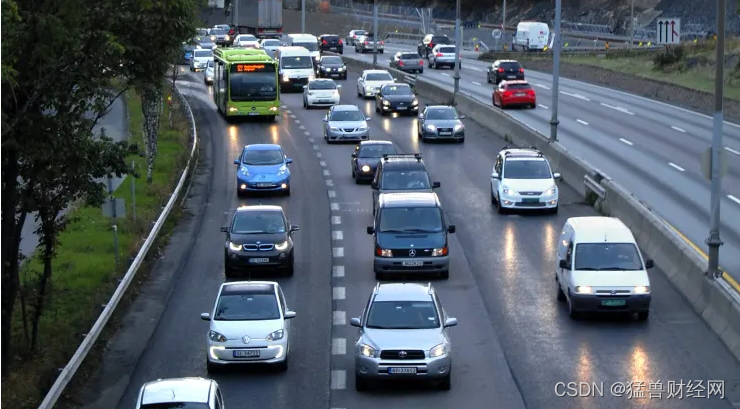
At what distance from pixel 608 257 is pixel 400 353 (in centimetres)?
647

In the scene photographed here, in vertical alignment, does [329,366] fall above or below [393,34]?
below

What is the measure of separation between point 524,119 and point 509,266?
27372 mm

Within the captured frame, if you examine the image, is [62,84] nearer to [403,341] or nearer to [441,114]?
[403,341]

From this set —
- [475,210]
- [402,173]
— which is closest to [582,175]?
[475,210]

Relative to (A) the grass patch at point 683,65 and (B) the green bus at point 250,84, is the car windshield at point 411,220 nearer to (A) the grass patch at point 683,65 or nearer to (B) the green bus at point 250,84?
(B) the green bus at point 250,84

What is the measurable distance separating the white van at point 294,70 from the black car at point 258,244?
41046mm

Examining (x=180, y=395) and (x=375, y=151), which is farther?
(x=375, y=151)

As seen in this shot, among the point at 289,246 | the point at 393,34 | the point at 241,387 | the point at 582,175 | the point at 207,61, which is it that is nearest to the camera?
the point at 241,387

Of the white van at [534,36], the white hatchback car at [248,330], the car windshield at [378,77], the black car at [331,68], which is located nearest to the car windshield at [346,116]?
the car windshield at [378,77]

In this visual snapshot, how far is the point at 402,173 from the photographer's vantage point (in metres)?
32.4

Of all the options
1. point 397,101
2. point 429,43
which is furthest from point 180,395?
point 429,43

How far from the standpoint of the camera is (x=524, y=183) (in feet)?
109

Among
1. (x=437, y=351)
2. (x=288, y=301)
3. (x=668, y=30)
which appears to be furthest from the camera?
(x=668, y=30)

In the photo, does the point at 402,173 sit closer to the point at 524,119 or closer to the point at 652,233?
the point at 652,233
